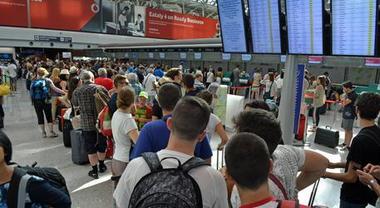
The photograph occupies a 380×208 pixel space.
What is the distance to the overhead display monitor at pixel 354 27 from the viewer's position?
9.39ft

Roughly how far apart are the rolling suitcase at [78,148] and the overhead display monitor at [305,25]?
11.4 feet

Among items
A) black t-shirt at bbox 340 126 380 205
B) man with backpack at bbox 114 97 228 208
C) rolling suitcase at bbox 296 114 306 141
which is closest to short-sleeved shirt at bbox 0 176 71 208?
man with backpack at bbox 114 97 228 208

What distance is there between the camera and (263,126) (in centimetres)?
141

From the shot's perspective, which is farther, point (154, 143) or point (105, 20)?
point (105, 20)

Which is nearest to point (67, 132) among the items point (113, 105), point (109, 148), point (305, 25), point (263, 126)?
point (109, 148)

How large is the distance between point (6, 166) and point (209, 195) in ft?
3.66

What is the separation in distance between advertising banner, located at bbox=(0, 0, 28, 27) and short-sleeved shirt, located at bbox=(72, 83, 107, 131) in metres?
12.7

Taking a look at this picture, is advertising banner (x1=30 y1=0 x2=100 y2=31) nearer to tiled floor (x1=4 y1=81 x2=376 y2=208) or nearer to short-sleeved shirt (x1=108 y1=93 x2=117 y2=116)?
tiled floor (x1=4 y1=81 x2=376 y2=208)

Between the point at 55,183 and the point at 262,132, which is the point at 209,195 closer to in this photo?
the point at 262,132

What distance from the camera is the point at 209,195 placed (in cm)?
120

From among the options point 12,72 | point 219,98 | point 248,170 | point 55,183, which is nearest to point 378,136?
point 248,170

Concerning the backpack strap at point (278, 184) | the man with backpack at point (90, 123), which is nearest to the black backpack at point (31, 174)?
the backpack strap at point (278, 184)

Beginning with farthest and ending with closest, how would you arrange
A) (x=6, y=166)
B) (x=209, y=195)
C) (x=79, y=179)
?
1. (x=79, y=179)
2. (x=6, y=166)
3. (x=209, y=195)

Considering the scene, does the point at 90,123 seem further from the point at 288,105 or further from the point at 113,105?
the point at 288,105
